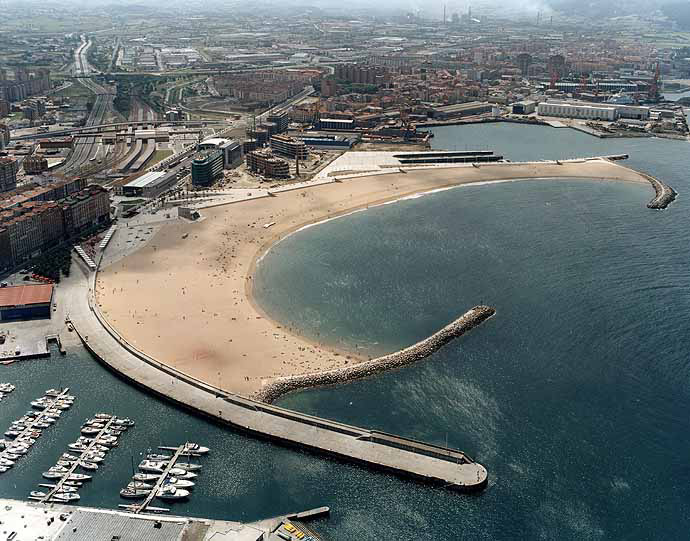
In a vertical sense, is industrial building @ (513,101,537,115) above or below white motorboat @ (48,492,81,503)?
below

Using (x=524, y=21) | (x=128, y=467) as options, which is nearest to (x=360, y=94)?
(x=128, y=467)

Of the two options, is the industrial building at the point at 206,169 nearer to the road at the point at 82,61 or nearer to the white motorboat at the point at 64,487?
the white motorboat at the point at 64,487

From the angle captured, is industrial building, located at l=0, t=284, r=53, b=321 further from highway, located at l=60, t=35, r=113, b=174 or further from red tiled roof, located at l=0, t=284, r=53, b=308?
highway, located at l=60, t=35, r=113, b=174

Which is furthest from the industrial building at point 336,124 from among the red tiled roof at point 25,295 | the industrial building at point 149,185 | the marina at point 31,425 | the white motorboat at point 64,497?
the white motorboat at point 64,497

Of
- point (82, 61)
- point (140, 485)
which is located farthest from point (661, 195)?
point (82, 61)

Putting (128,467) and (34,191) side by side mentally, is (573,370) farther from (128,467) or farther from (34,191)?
(34,191)

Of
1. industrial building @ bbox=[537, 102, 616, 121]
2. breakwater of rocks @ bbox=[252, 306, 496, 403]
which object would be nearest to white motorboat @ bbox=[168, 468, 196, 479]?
breakwater of rocks @ bbox=[252, 306, 496, 403]
